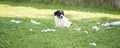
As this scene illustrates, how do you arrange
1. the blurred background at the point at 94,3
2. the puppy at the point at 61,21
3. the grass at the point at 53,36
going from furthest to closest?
the blurred background at the point at 94,3
the puppy at the point at 61,21
the grass at the point at 53,36

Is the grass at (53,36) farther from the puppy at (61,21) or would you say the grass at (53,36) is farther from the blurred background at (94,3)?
the blurred background at (94,3)

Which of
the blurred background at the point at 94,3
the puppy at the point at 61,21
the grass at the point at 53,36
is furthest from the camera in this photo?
the blurred background at the point at 94,3

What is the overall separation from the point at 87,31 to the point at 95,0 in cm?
821

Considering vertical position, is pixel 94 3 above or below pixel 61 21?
below

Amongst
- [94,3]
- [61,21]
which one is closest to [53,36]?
[61,21]

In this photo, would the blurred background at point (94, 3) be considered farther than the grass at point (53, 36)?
Yes

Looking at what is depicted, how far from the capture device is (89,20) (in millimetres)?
12742

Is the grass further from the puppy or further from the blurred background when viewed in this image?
the blurred background

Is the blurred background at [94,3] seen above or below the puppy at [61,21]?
below

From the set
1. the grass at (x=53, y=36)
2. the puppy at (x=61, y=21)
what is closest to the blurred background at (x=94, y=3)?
the grass at (x=53, y=36)

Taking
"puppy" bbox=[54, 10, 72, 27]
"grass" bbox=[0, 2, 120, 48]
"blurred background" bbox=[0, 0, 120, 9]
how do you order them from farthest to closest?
"blurred background" bbox=[0, 0, 120, 9] → "puppy" bbox=[54, 10, 72, 27] → "grass" bbox=[0, 2, 120, 48]

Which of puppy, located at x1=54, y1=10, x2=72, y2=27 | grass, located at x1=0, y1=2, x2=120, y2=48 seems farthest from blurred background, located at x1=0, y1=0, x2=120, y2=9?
puppy, located at x1=54, y1=10, x2=72, y2=27

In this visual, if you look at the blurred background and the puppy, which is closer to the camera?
the puppy

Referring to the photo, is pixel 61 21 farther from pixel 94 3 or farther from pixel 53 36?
pixel 94 3
